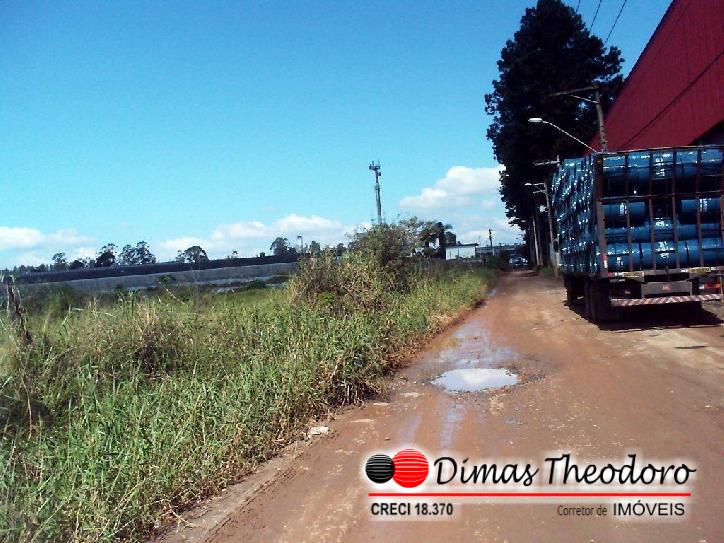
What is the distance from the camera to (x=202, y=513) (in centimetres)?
503

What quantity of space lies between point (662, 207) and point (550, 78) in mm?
31995

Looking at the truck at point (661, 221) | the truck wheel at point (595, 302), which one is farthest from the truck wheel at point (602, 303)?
the truck at point (661, 221)

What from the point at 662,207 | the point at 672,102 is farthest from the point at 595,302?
the point at 672,102

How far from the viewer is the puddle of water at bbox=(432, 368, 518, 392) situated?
9.12 m

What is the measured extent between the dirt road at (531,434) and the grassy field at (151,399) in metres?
0.48

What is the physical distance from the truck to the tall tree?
2846 centimetres

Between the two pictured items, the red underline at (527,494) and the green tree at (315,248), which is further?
the green tree at (315,248)

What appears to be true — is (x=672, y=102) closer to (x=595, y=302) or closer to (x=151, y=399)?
(x=595, y=302)

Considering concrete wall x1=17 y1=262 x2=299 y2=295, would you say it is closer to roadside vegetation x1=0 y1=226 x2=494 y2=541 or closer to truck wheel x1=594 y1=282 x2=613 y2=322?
roadside vegetation x1=0 y1=226 x2=494 y2=541

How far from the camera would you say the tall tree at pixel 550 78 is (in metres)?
41.3

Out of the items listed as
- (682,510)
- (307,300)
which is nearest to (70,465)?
(682,510)

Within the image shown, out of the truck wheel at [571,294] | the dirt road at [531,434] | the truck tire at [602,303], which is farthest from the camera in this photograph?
the truck wheel at [571,294]

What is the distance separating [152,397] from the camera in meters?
6.58

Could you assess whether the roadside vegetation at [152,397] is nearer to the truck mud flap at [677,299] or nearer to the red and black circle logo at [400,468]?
the red and black circle logo at [400,468]
